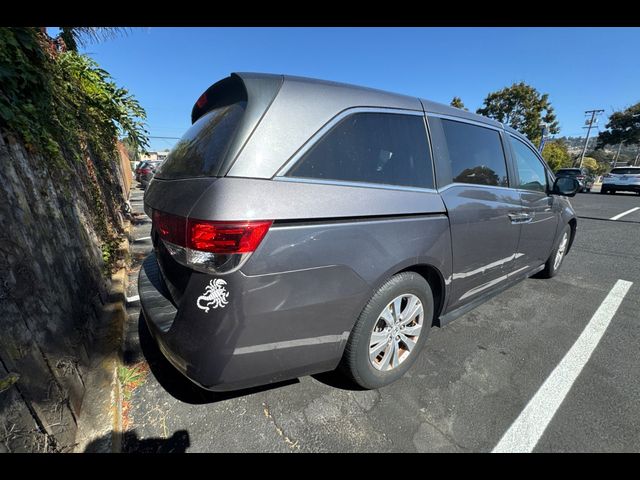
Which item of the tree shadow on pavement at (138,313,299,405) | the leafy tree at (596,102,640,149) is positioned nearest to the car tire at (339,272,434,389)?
the tree shadow on pavement at (138,313,299,405)

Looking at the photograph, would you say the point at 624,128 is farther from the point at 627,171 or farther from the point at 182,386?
the point at 182,386

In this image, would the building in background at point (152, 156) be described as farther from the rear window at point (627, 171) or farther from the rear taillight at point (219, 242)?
the rear window at point (627, 171)

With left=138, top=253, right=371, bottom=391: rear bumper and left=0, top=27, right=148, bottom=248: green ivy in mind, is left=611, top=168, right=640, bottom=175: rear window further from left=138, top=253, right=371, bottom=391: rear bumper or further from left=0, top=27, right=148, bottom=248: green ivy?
left=0, top=27, right=148, bottom=248: green ivy

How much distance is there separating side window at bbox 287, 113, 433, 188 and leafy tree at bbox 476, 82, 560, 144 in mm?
28971

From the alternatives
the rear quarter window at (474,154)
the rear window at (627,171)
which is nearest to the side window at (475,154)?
the rear quarter window at (474,154)

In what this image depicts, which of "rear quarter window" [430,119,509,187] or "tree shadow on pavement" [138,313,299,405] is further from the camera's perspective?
"rear quarter window" [430,119,509,187]

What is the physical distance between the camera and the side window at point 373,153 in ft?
4.66

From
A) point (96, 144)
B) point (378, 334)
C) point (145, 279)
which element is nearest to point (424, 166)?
point (378, 334)

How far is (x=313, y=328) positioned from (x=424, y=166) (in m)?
1.26

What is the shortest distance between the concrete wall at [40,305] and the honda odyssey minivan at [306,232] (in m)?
0.54

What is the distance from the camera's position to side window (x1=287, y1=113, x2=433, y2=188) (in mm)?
1420

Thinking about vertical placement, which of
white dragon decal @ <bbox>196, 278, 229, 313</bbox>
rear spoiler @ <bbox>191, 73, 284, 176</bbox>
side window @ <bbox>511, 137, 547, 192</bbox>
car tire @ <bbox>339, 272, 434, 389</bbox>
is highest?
rear spoiler @ <bbox>191, 73, 284, 176</bbox>

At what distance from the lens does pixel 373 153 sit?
1.64 metres

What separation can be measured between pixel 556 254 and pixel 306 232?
3974 mm
